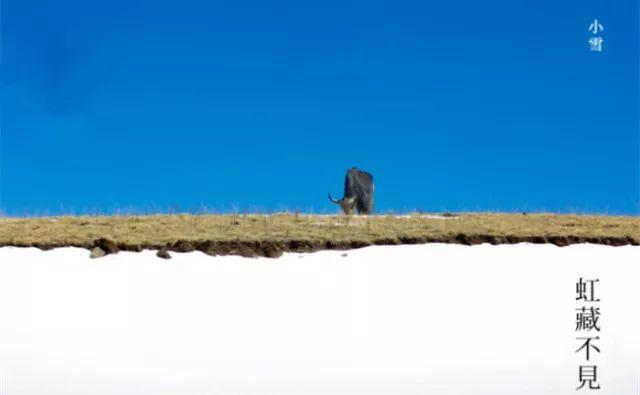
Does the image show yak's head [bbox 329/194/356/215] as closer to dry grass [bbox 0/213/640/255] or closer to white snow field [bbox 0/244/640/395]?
dry grass [bbox 0/213/640/255]

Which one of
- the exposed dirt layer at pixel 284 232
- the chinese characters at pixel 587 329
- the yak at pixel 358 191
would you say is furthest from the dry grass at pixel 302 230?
the chinese characters at pixel 587 329

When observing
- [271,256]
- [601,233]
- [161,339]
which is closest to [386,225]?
[271,256]

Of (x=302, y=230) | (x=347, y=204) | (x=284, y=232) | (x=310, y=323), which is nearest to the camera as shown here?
(x=310, y=323)

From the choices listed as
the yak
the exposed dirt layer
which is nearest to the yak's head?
the yak

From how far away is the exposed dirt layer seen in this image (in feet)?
42.8

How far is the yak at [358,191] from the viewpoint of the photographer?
17.7 metres

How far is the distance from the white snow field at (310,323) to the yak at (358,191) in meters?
4.40

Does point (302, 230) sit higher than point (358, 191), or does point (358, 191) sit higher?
point (358, 191)

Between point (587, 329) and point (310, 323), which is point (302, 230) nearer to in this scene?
point (310, 323)

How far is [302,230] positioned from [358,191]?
401cm

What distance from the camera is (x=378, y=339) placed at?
36.7 ft

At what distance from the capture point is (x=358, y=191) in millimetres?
17766

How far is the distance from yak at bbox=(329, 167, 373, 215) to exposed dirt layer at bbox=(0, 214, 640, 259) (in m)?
1.65

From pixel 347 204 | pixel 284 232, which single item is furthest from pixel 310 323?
pixel 347 204
